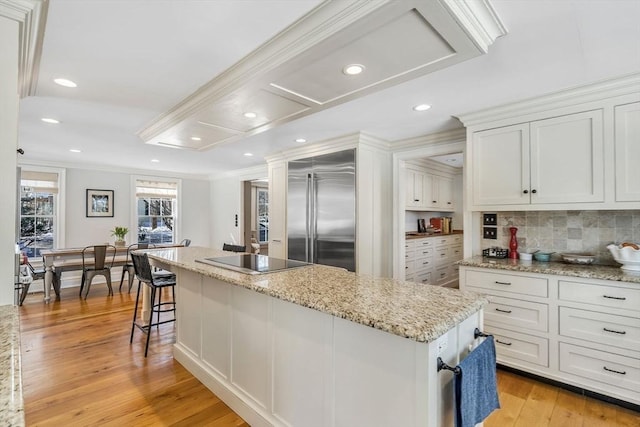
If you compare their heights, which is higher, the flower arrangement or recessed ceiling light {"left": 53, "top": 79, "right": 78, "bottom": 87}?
recessed ceiling light {"left": 53, "top": 79, "right": 78, "bottom": 87}

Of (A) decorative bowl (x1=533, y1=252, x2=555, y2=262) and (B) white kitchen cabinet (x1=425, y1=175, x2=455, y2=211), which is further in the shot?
(B) white kitchen cabinet (x1=425, y1=175, x2=455, y2=211)

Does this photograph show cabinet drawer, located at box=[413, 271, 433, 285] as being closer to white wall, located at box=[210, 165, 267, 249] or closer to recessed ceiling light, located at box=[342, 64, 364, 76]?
white wall, located at box=[210, 165, 267, 249]

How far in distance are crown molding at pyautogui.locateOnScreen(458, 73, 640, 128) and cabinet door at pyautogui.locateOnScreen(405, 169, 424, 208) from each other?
2.08 meters

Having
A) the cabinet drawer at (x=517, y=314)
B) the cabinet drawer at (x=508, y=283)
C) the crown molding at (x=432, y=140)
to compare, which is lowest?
the cabinet drawer at (x=517, y=314)

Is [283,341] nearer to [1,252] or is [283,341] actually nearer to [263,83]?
[1,252]

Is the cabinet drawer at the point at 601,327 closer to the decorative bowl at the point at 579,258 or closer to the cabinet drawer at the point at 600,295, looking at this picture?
the cabinet drawer at the point at 600,295

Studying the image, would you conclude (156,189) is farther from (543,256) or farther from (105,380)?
(543,256)

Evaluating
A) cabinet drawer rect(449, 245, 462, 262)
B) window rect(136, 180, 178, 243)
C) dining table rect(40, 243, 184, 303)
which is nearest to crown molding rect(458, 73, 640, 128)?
cabinet drawer rect(449, 245, 462, 262)

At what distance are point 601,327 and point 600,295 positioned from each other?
0.22 metres

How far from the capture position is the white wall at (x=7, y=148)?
138cm

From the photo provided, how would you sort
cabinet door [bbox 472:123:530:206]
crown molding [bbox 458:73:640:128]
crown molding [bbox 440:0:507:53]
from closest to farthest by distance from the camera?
1. crown molding [bbox 440:0:507:53]
2. crown molding [bbox 458:73:640:128]
3. cabinet door [bbox 472:123:530:206]

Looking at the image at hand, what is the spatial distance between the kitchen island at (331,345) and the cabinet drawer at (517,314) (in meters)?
1.28

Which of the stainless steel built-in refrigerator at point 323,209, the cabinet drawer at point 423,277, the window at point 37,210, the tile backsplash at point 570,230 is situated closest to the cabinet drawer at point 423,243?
the cabinet drawer at point 423,277

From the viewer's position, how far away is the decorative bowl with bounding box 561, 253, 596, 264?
252cm
